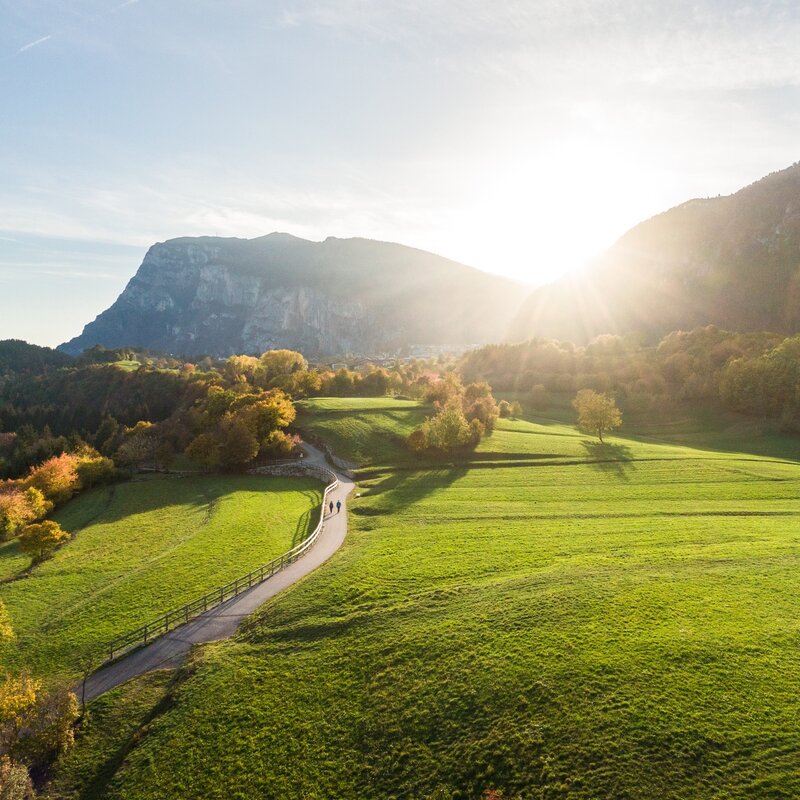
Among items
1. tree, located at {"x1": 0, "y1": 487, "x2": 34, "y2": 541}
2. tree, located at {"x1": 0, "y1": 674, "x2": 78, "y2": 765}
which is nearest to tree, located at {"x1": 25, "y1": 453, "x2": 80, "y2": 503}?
tree, located at {"x1": 0, "y1": 487, "x2": 34, "y2": 541}

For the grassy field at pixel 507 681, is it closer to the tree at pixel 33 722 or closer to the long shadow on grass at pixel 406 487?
the tree at pixel 33 722

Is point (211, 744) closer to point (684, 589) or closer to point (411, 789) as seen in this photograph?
point (411, 789)

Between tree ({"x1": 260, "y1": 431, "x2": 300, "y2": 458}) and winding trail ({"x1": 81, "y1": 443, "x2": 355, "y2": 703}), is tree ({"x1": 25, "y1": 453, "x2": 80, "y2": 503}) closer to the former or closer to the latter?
tree ({"x1": 260, "y1": 431, "x2": 300, "y2": 458})

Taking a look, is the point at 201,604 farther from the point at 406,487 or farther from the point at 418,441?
the point at 418,441

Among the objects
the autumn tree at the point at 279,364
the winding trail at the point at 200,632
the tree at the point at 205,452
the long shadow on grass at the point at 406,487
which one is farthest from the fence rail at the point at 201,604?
the autumn tree at the point at 279,364

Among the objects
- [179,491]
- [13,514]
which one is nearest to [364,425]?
[179,491]

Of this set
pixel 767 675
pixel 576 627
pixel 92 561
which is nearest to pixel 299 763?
pixel 576 627
